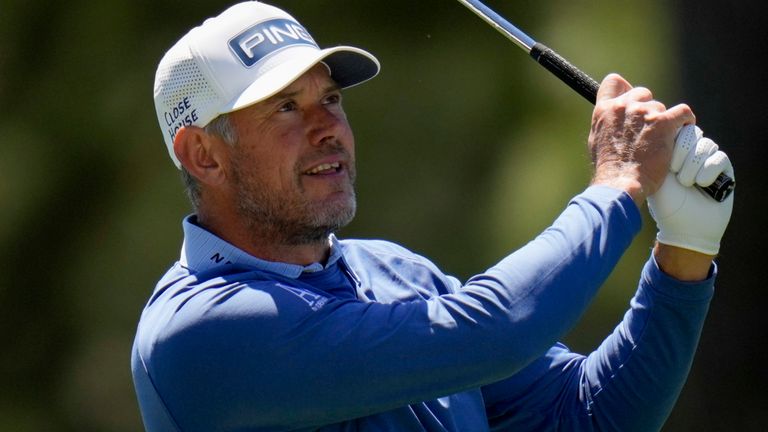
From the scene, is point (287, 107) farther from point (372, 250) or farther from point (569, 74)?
point (569, 74)

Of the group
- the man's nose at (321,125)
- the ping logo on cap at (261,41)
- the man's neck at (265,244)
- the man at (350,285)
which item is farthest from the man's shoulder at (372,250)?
the ping logo on cap at (261,41)

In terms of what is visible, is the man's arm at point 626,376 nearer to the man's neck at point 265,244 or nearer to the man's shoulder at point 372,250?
the man's shoulder at point 372,250

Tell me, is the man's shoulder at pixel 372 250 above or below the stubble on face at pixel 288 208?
below

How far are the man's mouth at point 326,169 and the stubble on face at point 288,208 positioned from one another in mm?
19

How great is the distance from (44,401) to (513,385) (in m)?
2.63

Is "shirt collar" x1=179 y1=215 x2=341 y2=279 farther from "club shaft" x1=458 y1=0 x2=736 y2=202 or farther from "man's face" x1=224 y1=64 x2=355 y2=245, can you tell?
"club shaft" x1=458 y1=0 x2=736 y2=202

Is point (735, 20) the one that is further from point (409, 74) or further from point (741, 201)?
point (409, 74)

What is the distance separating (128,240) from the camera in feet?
15.0

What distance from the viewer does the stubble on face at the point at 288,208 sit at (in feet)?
7.57

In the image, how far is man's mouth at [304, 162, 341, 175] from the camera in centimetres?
233

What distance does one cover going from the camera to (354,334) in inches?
80.2

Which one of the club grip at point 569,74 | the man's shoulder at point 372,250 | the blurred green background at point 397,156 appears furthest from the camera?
the blurred green background at point 397,156

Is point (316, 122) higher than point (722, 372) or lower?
higher

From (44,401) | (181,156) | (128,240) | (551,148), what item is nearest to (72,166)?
(128,240)
